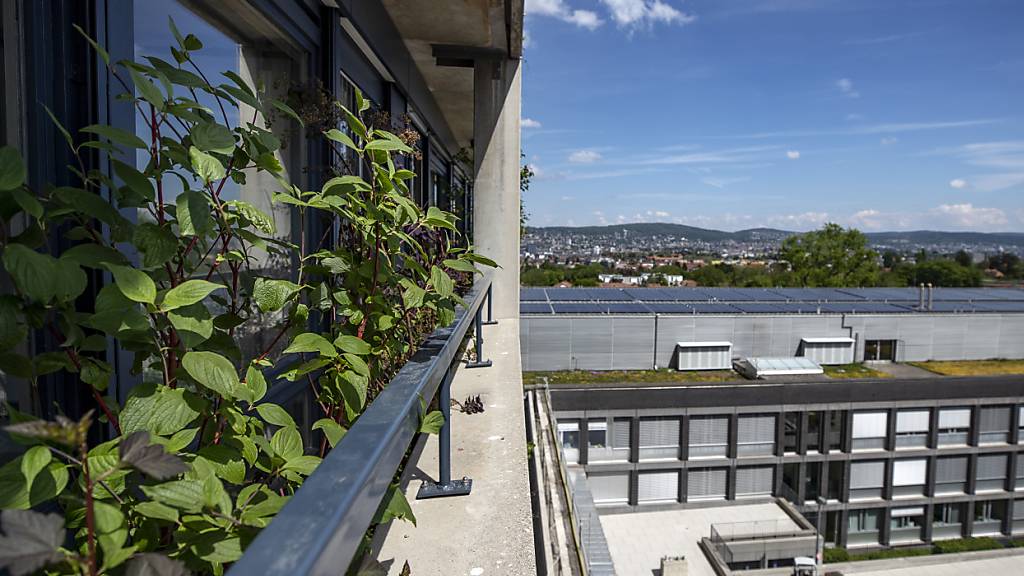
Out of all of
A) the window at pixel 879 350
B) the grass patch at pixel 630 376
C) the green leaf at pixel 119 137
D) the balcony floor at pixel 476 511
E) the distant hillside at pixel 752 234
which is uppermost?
the distant hillside at pixel 752 234

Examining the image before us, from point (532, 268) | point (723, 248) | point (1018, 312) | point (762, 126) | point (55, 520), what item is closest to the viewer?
point (55, 520)

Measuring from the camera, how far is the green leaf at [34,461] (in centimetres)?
54

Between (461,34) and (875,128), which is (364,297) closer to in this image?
(461,34)

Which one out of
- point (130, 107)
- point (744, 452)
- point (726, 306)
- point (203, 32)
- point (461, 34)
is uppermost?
point (461, 34)

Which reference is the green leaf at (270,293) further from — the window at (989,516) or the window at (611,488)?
the window at (989,516)

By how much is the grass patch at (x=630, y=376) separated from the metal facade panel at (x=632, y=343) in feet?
0.77

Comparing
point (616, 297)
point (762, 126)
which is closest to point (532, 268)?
point (616, 297)

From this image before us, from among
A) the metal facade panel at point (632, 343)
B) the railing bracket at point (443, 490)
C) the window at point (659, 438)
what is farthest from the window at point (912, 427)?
the railing bracket at point (443, 490)

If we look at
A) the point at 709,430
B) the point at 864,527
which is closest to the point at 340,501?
the point at 709,430

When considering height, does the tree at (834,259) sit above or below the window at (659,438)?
above

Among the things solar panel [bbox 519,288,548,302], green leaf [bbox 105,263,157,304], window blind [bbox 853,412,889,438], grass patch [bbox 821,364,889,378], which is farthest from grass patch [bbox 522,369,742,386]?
green leaf [bbox 105,263,157,304]

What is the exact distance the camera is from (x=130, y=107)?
123 cm

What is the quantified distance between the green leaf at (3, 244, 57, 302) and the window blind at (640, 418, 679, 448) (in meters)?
14.1

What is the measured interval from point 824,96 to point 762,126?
8.66m
